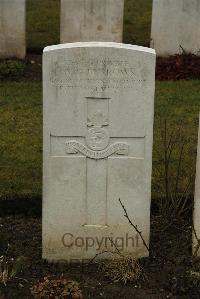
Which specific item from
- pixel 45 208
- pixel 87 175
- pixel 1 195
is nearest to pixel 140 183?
pixel 87 175

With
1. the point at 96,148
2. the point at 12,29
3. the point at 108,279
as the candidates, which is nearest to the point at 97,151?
the point at 96,148

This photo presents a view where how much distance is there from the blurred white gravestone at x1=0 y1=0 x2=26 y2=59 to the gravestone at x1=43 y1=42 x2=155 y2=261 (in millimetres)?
7680

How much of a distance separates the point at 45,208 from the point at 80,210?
11.3 inches

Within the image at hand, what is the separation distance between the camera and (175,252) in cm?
619

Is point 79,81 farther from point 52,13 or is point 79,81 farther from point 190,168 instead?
point 52,13

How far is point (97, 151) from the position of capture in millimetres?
5949

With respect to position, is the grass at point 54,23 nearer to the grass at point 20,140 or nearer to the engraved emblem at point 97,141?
the grass at point 20,140

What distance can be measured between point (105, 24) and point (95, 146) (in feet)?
25.5

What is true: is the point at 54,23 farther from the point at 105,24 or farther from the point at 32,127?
the point at 32,127

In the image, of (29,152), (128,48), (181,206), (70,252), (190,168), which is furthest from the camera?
(29,152)

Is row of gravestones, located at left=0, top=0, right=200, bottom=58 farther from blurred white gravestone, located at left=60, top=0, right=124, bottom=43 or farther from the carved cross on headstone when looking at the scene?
the carved cross on headstone

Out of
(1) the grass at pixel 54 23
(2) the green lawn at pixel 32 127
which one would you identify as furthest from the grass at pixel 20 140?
(1) the grass at pixel 54 23

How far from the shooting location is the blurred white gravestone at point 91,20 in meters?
13.3

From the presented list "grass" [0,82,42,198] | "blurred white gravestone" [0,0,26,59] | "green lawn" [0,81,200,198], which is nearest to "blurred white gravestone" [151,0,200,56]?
"green lawn" [0,81,200,198]
